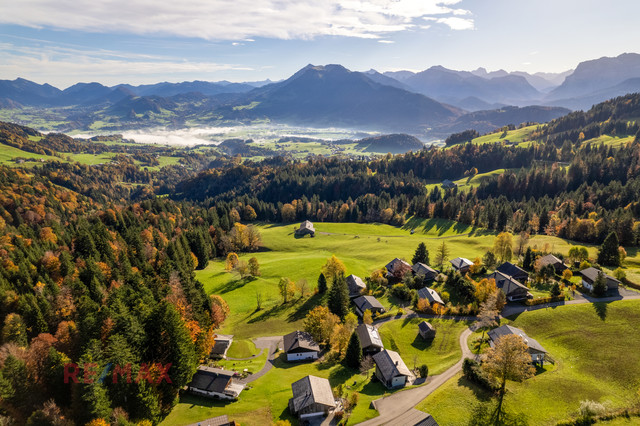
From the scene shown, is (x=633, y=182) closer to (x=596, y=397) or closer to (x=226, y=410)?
(x=596, y=397)

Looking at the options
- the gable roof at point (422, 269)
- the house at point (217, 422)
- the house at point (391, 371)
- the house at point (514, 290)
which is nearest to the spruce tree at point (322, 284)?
the gable roof at point (422, 269)

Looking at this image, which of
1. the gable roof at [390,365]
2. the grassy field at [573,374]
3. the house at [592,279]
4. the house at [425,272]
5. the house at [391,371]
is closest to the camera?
the grassy field at [573,374]

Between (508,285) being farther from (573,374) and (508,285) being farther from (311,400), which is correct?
(311,400)

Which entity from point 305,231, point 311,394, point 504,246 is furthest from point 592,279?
point 305,231

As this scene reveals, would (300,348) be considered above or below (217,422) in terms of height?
below

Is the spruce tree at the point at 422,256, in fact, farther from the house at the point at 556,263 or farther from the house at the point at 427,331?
the house at the point at 427,331

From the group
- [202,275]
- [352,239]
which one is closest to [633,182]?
[352,239]
